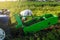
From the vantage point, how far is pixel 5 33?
3.95 meters

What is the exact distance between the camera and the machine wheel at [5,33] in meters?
3.84

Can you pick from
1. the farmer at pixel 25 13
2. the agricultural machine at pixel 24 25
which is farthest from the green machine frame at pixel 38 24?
the farmer at pixel 25 13

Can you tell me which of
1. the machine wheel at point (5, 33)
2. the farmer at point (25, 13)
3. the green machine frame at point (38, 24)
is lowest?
the machine wheel at point (5, 33)

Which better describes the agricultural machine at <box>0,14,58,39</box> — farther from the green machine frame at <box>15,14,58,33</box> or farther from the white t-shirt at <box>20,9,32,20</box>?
the white t-shirt at <box>20,9,32,20</box>

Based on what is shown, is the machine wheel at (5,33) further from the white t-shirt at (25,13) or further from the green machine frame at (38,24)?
the white t-shirt at (25,13)

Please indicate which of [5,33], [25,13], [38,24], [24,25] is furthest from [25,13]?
[5,33]

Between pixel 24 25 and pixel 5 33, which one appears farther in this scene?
pixel 24 25

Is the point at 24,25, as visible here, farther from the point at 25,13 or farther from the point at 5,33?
the point at 5,33

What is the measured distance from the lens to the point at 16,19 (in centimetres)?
412

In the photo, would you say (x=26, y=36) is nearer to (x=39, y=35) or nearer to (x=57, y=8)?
(x=39, y=35)

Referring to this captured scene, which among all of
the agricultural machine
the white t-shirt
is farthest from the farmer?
the agricultural machine

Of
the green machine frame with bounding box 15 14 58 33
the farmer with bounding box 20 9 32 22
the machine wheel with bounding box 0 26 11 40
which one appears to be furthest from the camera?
the farmer with bounding box 20 9 32 22

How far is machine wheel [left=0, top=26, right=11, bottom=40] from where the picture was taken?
3840 mm

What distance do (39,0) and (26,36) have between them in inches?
38.0
